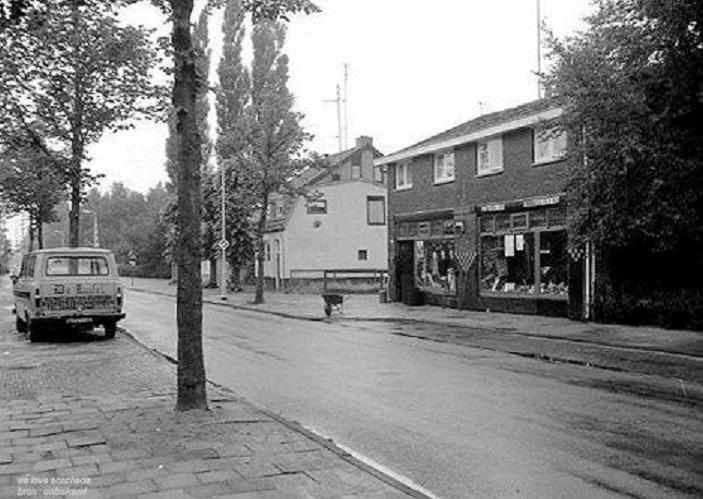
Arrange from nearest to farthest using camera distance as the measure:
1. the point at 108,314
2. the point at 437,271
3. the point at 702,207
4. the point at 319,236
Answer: the point at 702,207 → the point at 108,314 → the point at 437,271 → the point at 319,236

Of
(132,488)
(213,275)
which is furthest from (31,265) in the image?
(213,275)

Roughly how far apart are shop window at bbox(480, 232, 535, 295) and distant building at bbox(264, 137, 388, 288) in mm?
19862

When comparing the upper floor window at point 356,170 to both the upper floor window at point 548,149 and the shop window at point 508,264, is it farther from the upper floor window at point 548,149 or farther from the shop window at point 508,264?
the upper floor window at point 548,149

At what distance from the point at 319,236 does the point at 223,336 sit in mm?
27626

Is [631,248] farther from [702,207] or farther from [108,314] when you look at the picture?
[108,314]

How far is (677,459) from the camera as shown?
6.83 m

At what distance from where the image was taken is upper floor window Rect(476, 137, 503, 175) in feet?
82.6

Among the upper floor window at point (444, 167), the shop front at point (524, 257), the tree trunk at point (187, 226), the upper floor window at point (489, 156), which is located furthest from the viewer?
the upper floor window at point (444, 167)

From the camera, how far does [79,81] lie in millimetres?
19312

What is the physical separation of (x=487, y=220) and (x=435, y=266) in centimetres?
385

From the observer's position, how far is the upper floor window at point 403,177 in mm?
30406

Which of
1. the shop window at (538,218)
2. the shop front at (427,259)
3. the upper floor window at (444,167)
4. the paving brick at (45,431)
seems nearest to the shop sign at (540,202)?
the shop window at (538,218)

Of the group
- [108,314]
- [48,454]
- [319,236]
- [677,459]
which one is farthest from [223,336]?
[319,236]

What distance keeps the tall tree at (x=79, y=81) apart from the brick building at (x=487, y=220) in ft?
32.3
